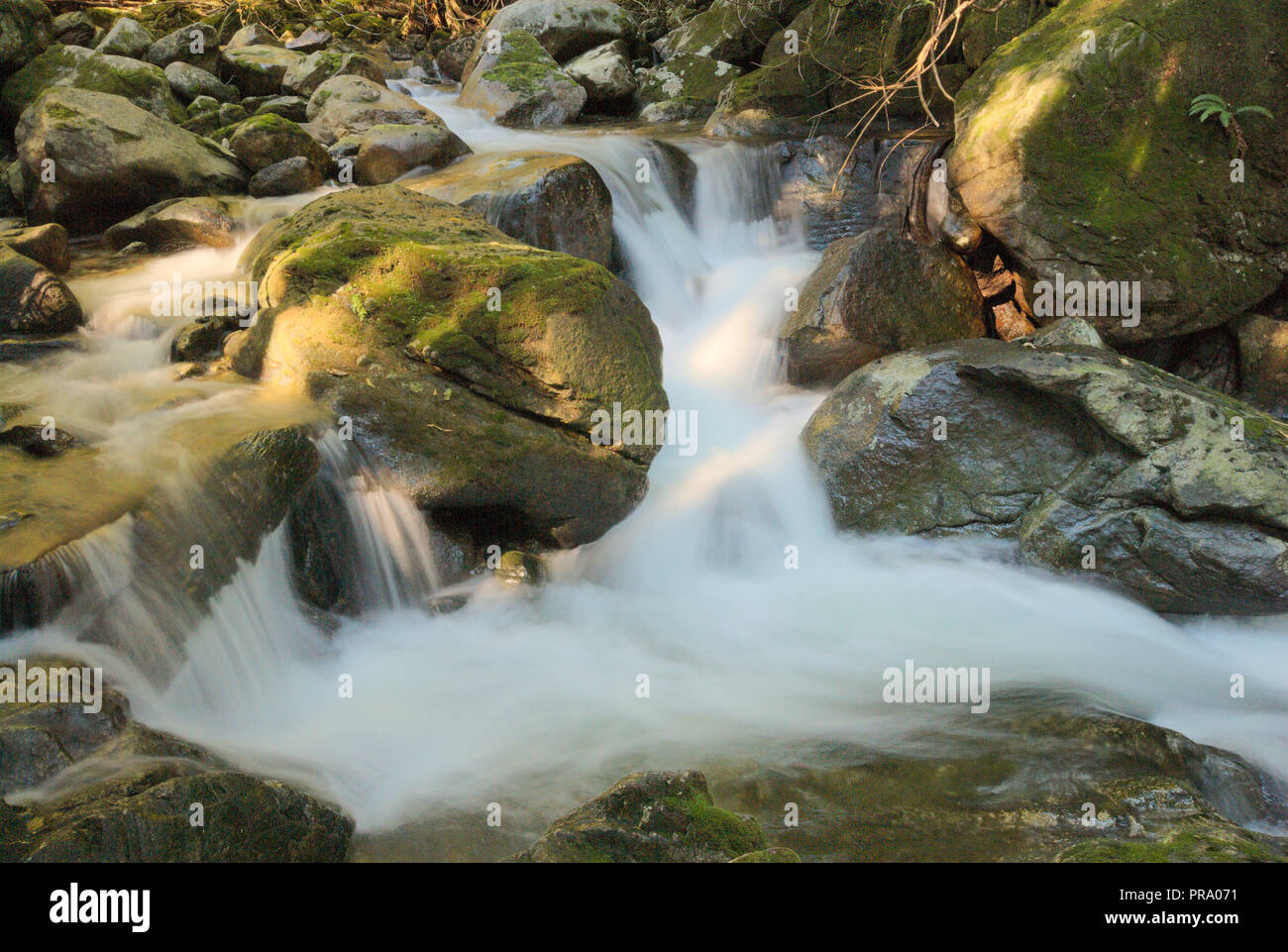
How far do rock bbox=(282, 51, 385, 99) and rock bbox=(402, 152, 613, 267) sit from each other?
4.62 meters

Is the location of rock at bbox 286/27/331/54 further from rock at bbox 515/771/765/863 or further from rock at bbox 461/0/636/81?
rock at bbox 515/771/765/863

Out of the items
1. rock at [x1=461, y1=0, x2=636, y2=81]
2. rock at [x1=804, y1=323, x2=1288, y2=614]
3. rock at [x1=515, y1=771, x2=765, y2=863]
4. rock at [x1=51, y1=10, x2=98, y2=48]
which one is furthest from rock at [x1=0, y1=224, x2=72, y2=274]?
rock at [x1=461, y1=0, x2=636, y2=81]

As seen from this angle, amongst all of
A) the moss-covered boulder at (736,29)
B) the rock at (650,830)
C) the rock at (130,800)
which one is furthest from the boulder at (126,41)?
the rock at (650,830)

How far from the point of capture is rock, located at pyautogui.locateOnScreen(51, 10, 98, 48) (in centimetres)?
1235

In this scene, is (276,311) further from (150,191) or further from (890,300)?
(890,300)

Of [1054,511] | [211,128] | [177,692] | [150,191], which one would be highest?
[211,128]

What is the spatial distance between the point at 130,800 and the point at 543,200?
6.15 m

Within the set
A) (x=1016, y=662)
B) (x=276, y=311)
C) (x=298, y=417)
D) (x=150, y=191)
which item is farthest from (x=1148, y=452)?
(x=150, y=191)

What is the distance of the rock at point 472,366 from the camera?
17.9 ft

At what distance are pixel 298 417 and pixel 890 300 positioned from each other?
4.88 m

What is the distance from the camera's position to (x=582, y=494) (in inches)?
228

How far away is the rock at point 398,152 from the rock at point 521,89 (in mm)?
2732

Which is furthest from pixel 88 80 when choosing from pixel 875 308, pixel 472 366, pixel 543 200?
pixel 875 308

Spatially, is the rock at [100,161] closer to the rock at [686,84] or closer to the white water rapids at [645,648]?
the white water rapids at [645,648]
